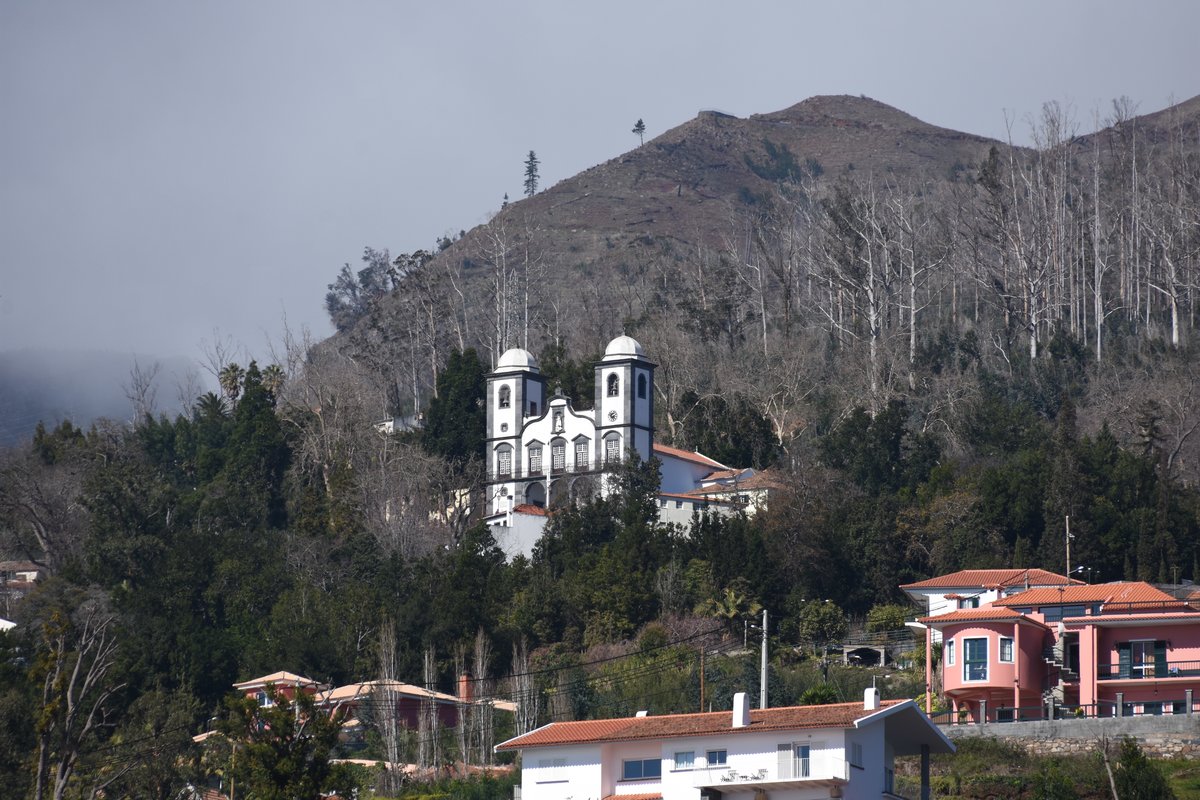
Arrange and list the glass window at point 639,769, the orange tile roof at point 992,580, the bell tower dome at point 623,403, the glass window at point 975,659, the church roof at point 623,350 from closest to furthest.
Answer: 1. the glass window at point 639,769
2. the glass window at point 975,659
3. the orange tile roof at point 992,580
4. the bell tower dome at point 623,403
5. the church roof at point 623,350

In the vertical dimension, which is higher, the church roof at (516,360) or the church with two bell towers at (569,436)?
the church roof at (516,360)

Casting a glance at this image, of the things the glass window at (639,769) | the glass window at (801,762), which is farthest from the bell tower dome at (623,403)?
the glass window at (801,762)

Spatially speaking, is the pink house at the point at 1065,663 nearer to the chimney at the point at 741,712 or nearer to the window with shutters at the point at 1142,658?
the window with shutters at the point at 1142,658

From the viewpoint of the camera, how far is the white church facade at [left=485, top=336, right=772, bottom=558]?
76.1 metres

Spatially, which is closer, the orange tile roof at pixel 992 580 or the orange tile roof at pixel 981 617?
the orange tile roof at pixel 981 617

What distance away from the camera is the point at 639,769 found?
4016cm

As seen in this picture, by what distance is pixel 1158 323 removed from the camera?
88312 millimetres

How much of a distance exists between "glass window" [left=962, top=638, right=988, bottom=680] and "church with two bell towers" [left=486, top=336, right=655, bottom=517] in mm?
26555

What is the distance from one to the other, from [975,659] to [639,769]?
13.7 metres

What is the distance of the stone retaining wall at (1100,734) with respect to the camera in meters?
46.0

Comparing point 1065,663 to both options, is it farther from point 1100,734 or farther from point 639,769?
point 639,769

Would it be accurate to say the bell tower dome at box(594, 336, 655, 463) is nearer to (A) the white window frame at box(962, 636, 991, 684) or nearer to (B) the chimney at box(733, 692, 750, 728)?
(A) the white window frame at box(962, 636, 991, 684)

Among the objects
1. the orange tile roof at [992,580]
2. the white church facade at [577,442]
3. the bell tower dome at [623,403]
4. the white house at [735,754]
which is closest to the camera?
the white house at [735,754]

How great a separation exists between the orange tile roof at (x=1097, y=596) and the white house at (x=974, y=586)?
158 cm
